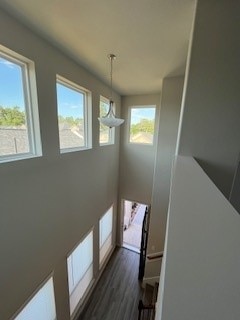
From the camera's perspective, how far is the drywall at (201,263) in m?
0.30

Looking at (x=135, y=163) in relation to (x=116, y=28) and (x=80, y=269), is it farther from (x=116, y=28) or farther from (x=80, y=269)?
(x=116, y=28)

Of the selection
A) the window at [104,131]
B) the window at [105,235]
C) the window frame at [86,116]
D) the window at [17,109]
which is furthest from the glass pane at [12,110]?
the window at [105,235]

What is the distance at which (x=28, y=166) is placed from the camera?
78.2 inches

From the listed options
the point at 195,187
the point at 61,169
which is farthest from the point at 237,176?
the point at 61,169

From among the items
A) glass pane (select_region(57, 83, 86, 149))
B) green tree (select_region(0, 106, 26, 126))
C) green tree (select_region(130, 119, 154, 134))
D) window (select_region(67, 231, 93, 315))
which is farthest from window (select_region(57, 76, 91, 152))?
window (select_region(67, 231, 93, 315))

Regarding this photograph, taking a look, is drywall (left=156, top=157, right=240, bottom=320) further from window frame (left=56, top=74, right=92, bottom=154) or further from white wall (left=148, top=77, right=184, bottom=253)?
white wall (left=148, top=77, right=184, bottom=253)

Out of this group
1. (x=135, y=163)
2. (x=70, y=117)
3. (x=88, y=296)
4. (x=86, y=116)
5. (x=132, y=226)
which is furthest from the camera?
(x=132, y=226)

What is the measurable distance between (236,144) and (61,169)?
7.88ft

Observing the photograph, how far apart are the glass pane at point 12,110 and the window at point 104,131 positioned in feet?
6.50

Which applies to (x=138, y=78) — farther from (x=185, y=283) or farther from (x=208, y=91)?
(x=185, y=283)

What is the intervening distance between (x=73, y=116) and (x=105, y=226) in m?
3.44

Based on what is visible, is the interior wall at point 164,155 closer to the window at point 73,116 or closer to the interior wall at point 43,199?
the interior wall at point 43,199

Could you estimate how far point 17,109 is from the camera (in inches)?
76.5

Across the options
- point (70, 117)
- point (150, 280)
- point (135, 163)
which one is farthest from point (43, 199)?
point (150, 280)
